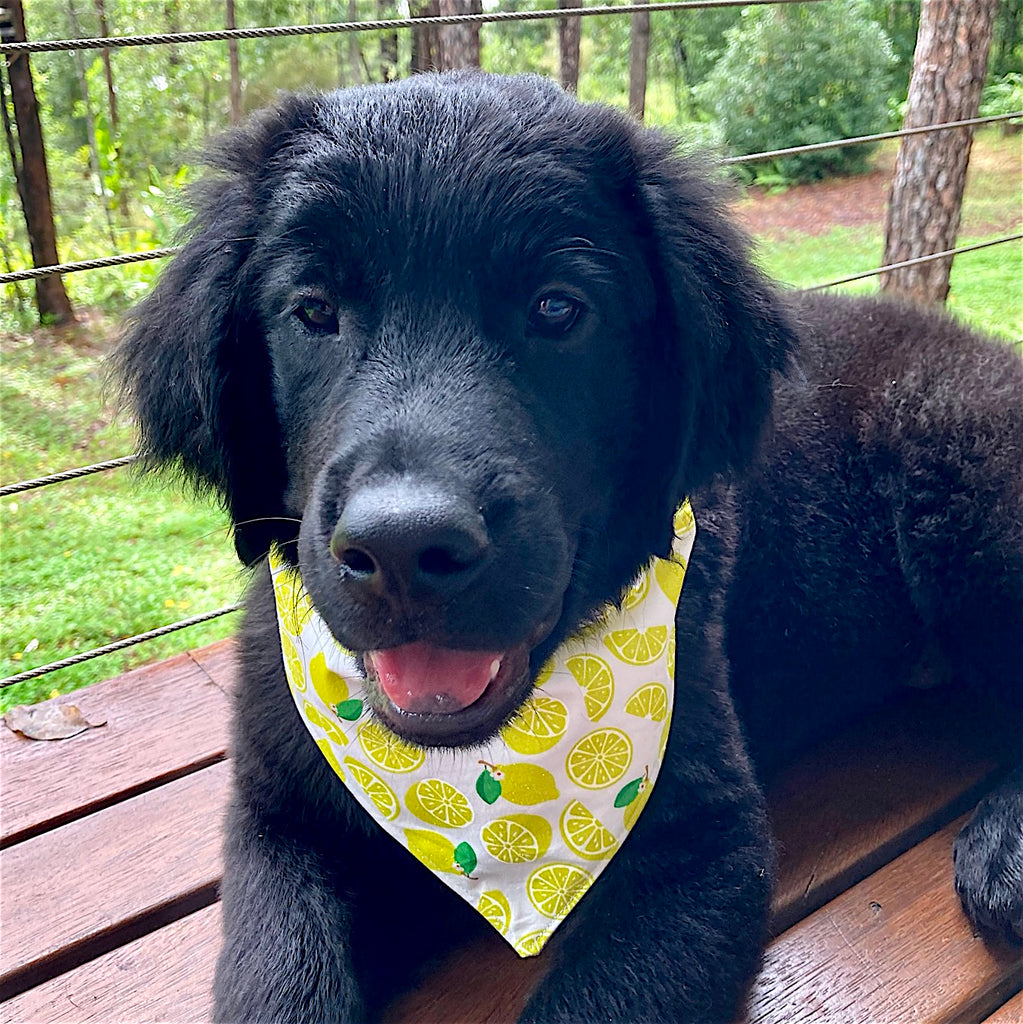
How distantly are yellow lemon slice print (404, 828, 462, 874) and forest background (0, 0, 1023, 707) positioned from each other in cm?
80

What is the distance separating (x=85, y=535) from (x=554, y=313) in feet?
12.9

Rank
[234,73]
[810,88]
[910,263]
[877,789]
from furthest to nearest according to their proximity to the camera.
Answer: [810,88], [234,73], [910,263], [877,789]

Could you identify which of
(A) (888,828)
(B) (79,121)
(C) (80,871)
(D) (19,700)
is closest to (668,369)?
(A) (888,828)

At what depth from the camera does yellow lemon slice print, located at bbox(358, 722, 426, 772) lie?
1.73 metres

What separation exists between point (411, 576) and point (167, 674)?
5.38ft

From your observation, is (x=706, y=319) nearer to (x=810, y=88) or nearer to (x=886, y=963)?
(x=886, y=963)

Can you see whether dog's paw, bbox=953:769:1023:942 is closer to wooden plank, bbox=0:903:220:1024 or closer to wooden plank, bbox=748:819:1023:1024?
wooden plank, bbox=748:819:1023:1024

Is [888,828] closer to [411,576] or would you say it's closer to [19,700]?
[411,576]

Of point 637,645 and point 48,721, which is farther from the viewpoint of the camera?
point 48,721

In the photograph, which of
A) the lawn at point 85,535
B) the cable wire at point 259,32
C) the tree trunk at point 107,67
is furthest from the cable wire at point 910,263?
the tree trunk at point 107,67

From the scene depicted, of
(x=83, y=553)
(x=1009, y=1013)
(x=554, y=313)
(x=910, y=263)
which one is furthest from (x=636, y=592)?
(x=83, y=553)

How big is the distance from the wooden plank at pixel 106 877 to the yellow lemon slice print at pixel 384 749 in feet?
1.78

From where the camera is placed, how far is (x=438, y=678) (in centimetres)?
147

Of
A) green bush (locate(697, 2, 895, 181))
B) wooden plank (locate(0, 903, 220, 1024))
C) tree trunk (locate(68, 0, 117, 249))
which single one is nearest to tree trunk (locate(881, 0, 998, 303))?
wooden plank (locate(0, 903, 220, 1024))
